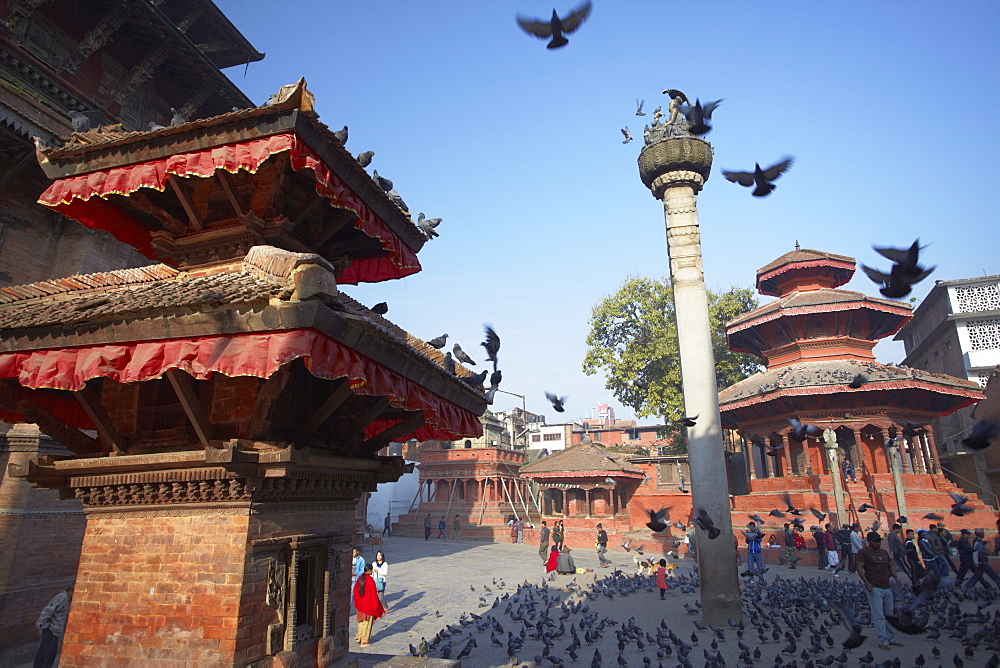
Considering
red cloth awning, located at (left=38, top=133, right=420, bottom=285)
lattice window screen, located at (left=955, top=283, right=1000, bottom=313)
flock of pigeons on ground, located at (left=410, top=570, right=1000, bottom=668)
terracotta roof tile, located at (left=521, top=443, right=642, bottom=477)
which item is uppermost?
lattice window screen, located at (left=955, top=283, right=1000, bottom=313)

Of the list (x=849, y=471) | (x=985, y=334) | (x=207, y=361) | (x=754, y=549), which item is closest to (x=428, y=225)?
(x=207, y=361)

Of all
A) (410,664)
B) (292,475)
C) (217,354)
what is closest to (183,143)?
(217,354)

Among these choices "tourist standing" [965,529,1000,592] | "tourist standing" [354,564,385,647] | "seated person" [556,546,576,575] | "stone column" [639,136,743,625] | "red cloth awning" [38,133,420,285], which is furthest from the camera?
"seated person" [556,546,576,575]

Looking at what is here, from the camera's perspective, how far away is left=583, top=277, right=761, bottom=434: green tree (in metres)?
37.0

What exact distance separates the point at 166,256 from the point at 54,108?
922cm

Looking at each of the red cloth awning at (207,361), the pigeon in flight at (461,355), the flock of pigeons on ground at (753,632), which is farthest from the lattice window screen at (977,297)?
the red cloth awning at (207,361)

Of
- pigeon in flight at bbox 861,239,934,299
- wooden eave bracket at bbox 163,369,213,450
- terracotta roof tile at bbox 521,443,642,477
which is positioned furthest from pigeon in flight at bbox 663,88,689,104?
terracotta roof tile at bbox 521,443,642,477

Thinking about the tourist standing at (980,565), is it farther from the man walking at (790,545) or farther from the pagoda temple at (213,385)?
the pagoda temple at (213,385)

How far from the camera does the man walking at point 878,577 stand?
9.56 metres

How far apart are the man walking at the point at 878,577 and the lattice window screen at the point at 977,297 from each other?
32.3 m

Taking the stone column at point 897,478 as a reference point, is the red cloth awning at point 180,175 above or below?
above

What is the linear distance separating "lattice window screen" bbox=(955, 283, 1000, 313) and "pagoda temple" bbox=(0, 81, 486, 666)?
1556 inches

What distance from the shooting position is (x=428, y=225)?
8.39 meters

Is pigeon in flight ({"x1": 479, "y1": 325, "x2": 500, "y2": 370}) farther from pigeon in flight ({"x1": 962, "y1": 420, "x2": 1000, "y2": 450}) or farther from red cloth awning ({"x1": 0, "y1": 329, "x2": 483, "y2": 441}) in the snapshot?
pigeon in flight ({"x1": 962, "y1": 420, "x2": 1000, "y2": 450})
